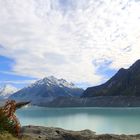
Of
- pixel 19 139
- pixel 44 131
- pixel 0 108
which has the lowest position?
pixel 19 139

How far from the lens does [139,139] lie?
31.8 metres

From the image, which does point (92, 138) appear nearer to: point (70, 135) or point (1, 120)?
point (70, 135)

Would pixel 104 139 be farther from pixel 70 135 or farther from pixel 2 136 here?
pixel 2 136

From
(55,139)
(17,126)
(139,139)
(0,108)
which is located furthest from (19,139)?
(139,139)

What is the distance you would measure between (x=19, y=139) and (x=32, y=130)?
101 ft

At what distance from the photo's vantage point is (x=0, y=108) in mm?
10023

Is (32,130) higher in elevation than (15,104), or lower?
higher

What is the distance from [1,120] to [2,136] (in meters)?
0.60

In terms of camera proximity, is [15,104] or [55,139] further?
[55,139]

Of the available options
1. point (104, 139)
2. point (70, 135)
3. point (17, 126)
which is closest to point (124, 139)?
point (104, 139)

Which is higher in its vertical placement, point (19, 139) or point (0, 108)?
point (0, 108)

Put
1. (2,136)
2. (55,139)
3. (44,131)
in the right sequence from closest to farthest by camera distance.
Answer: (2,136)
(55,139)
(44,131)

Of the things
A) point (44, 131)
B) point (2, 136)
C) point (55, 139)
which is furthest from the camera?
point (44, 131)

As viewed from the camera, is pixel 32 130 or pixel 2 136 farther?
pixel 32 130
